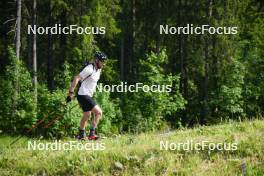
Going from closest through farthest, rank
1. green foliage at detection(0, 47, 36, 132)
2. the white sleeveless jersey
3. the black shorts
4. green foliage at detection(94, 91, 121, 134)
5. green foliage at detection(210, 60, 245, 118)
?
the white sleeveless jersey, the black shorts, green foliage at detection(0, 47, 36, 132), green foliage at detection(94, 91, 121, 134), green foliage at detection(210, 60, 245, 118)

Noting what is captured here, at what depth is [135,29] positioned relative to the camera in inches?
1570

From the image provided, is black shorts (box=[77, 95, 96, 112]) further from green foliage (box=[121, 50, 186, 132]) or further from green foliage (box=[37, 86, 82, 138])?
green foliage (box=[121, 50, 186, 132])

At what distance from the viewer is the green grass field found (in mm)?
8664

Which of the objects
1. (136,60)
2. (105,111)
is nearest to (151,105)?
(105,111)

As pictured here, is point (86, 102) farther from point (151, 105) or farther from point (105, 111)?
point (151, 105)

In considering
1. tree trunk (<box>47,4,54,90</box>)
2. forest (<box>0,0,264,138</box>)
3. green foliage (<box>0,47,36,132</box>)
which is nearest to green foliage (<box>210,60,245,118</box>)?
forest (<box>0,0,264,138</box>)

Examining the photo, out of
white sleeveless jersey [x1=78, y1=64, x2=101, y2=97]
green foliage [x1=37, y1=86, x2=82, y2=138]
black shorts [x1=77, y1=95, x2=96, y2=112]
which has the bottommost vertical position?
green foliage [x1=37, y1=86, x2=82, y2=138]

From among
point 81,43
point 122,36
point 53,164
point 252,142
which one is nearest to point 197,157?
point 252,142

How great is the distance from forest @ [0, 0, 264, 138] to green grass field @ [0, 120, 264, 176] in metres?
11.9

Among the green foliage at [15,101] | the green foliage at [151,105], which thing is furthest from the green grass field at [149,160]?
the green foliage at [151,105]

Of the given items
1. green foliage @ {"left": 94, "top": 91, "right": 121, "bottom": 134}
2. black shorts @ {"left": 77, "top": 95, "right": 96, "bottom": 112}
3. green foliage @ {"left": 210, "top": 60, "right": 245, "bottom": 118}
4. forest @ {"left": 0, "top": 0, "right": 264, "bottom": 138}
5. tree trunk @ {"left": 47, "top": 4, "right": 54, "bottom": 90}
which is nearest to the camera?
black shorts @ {"left": 77, "top": 95, "right": 96, "bottom": 112}

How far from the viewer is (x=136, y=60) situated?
1693 inches

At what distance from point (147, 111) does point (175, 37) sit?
39.9 ft

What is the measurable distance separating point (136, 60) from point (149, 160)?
112 feet
